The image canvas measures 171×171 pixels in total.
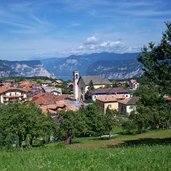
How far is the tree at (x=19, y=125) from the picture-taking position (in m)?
38.9

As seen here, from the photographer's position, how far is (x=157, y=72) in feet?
80.9

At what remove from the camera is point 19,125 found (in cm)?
3988

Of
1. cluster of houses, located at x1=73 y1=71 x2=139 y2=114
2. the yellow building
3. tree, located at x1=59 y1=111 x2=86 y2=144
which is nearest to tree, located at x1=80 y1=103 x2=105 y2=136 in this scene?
tree, located at x1=59 y1=111 x2=86 y2=144

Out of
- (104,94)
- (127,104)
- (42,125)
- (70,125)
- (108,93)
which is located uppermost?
(42,125)

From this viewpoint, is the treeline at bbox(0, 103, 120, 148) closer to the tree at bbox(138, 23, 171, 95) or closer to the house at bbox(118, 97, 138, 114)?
the tree at bbox(138, 23, 171, 95)

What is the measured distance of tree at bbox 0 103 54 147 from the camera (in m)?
38.9

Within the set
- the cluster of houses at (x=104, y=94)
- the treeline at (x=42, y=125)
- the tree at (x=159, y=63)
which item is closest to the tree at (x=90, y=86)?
the cluster of houses at (x=104, y=94)

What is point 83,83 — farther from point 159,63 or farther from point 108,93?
point 159,63

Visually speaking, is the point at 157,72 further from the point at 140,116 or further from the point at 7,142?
the point at 140,116

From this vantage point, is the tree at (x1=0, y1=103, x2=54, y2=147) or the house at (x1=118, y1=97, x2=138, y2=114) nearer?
the tree at (x1=0, y1=103, x2=54, y2=147)

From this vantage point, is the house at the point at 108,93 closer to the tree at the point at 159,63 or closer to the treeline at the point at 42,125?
the treeline at the point at 42,125

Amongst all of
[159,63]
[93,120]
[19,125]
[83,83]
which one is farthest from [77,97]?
[159,63]

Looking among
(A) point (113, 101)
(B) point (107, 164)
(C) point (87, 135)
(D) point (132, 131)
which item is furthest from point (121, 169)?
(A) point (113, 101)

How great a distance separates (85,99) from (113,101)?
2973cm
